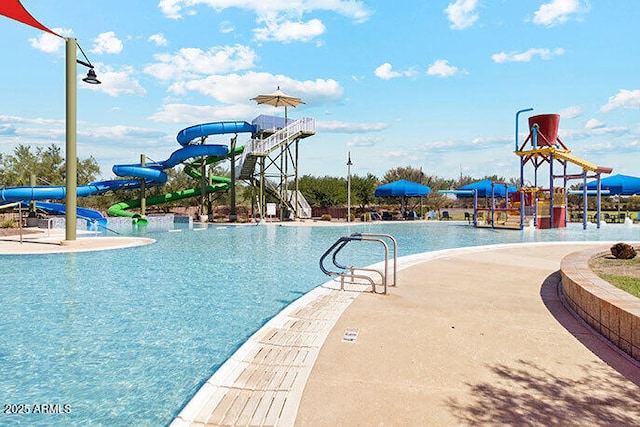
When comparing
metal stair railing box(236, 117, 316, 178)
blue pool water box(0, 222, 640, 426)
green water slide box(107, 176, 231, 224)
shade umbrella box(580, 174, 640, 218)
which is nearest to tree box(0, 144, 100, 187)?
green water slide box(107, 176, 231, 224)

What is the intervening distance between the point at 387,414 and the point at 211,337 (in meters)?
2.97

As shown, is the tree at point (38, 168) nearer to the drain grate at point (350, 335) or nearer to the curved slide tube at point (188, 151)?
the curved slide tube at point (188, 151)

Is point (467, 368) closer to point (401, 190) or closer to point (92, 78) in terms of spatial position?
point (92, 78)

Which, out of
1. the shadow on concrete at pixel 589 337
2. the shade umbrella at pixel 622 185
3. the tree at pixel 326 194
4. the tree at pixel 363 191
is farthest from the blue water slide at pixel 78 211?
the shade umbrella at pixel 622 185

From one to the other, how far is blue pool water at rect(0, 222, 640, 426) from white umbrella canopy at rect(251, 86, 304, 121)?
21389 millimetres

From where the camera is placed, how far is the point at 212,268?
10102mm

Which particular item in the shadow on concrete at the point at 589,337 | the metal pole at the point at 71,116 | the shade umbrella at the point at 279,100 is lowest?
the shadow on concrete at the point at 589,337

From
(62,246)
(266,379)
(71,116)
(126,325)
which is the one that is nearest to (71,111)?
(71,116)

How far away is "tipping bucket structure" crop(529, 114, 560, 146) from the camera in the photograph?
23031mm

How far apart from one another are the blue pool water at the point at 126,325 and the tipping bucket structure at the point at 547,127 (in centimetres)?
1675

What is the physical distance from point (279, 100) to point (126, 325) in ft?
91.1

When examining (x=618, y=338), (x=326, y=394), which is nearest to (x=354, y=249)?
(x=618, y=338)

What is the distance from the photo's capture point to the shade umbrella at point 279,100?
30766 millimetres

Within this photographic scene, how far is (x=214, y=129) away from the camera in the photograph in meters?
29.4
